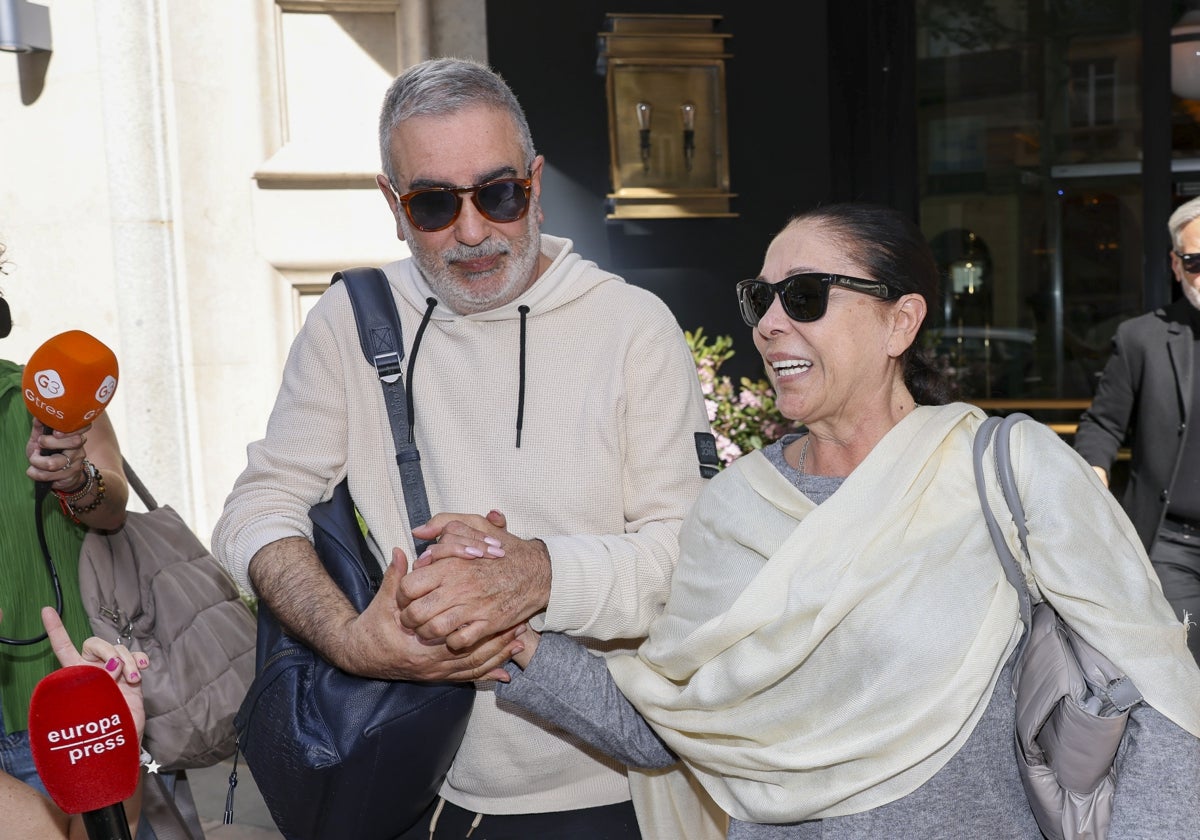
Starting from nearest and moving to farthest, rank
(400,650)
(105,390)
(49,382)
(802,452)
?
1. (400,650)
2. (802,452)
3. (49,382)
4. (105,390)

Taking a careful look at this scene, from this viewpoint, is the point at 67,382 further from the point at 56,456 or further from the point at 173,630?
the point at 173,630

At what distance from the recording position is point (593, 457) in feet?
7.23

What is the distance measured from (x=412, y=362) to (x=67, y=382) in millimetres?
827

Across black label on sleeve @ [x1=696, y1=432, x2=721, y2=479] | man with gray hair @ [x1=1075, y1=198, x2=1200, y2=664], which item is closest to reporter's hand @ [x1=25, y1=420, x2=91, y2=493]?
black label on sleeve @ [x1=696, y1=432, x2=721, y2=479]

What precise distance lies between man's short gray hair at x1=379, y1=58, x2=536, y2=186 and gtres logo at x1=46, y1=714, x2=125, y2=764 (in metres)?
1.15

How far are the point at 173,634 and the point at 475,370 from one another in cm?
125

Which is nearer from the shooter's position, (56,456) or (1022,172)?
(56,456)

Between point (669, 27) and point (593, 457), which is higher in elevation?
point (669, 27)

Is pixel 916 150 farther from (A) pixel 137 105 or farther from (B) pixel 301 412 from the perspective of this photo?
(B) pixel 301 412

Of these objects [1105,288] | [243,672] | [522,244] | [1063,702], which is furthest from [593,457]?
[1105,288]

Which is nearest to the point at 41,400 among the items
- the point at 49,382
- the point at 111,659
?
the point at 49,382

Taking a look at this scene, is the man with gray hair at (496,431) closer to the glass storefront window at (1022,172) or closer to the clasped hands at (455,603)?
the clasped hands at (455,603)

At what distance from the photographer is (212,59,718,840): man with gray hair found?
2174mm

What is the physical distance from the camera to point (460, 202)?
87.7 inches
